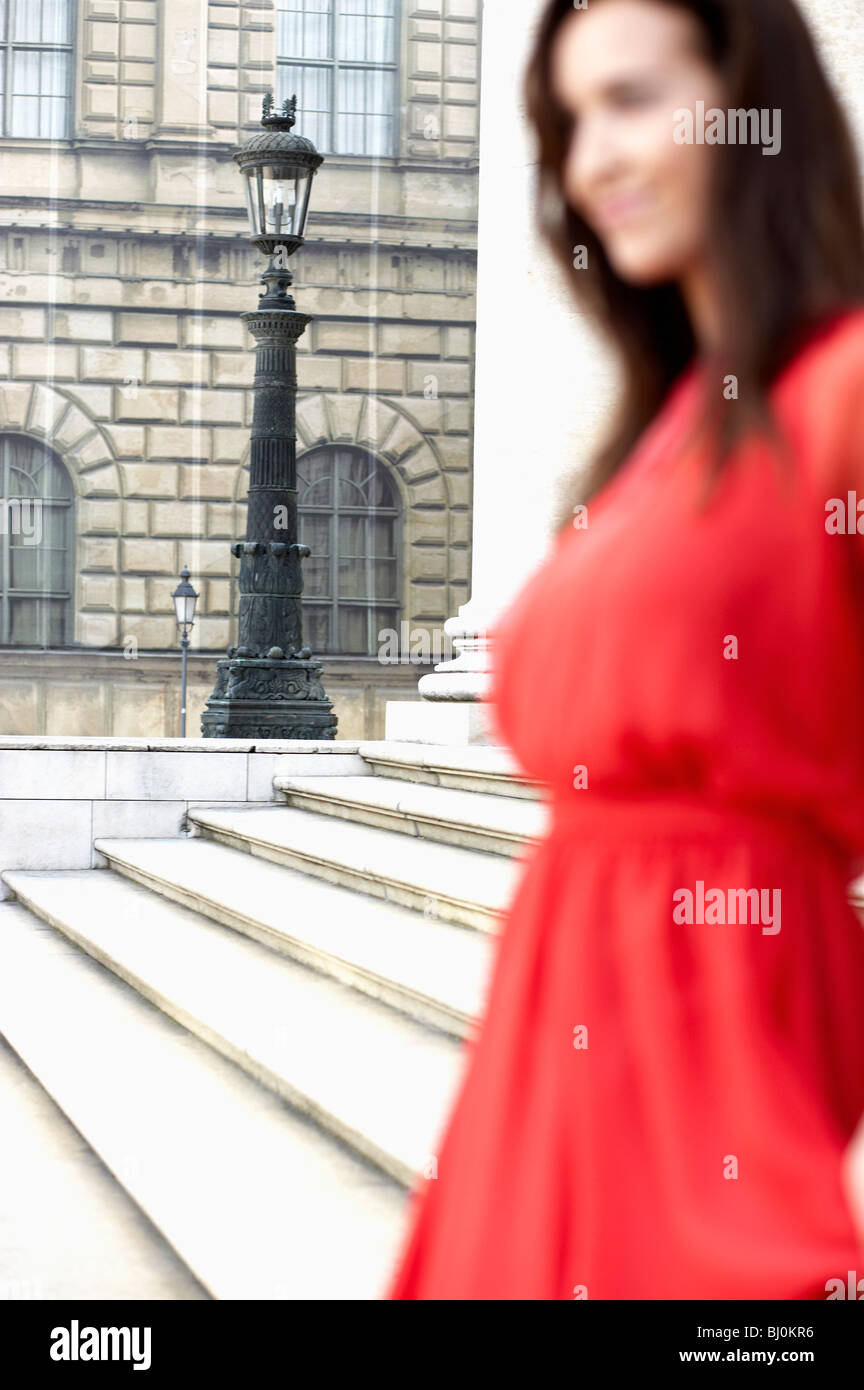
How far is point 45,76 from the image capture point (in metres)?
22.8

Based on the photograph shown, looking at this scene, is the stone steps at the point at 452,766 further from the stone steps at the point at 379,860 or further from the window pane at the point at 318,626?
the window pane at the point at 318,626

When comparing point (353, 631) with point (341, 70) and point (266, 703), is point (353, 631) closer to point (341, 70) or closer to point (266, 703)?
point (341, 70)

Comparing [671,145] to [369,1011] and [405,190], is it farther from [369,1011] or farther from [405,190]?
[405,190]

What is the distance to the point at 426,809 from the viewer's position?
712 centimetres

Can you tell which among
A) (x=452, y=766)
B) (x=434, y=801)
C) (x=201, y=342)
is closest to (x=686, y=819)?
(x=434, y=801)

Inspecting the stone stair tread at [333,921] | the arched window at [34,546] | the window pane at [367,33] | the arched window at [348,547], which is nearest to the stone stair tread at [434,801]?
the stone stair tread at [333,921]

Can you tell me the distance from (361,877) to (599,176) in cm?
555

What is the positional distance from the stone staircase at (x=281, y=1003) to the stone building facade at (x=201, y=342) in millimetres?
13264

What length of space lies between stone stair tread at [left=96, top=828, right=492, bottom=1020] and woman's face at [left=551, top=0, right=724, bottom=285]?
3278mm

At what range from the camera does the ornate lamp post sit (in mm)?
9922

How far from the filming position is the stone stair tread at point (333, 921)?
4.94 metres

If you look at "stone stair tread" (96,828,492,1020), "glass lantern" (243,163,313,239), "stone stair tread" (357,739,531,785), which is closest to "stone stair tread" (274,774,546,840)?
"stone stair tread" (357,739,531,785)

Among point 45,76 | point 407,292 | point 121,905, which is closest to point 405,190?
point 407,292

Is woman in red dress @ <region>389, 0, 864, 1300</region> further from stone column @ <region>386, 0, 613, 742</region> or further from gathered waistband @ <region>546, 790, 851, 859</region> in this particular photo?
stone column @ <region>386, 0, 613, 742</region>
